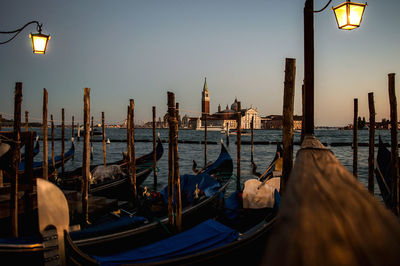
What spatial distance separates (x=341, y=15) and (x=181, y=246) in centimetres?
307

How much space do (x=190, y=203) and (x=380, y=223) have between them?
4.81 m

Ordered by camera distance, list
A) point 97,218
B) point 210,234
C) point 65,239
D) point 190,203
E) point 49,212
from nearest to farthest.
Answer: point 49,212 → point 65,239 → point 210,234 → point 97,218 → point 190,203

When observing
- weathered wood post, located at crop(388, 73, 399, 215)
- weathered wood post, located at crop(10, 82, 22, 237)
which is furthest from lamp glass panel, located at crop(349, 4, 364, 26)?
weathered wood post, located at crop(10, 82, 22, 237)

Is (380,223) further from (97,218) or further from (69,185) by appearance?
(69,185)

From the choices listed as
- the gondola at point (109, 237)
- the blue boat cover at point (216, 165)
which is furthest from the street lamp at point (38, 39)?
the blue boat cover at point (216, 165)

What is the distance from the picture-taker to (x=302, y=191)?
0.44m

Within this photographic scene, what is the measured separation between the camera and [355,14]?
9.90 feet

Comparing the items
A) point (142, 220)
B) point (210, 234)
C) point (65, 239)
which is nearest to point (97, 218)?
point (142, 220)

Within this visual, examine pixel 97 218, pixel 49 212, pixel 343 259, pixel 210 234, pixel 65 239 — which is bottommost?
Result: pixel 97 218

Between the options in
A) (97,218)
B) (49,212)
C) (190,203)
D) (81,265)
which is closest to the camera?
(49,212)

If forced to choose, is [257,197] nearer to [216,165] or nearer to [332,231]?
[332,231]

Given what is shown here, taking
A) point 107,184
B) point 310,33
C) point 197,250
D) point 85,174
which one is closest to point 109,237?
point 197,250

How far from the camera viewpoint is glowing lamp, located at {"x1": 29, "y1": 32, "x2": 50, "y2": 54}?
3488 millimetres

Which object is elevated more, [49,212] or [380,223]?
[380,223]
